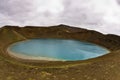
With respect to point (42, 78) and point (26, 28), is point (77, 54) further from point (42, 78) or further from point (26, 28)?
point (26, 28)

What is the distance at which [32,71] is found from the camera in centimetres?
3394

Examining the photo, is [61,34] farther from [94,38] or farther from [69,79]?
[69,79]

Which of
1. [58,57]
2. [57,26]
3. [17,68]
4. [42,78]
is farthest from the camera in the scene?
[57,26]

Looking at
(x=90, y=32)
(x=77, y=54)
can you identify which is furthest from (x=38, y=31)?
(x=77, y=54)

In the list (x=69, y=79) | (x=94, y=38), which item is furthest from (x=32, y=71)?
(x=94, y=38)

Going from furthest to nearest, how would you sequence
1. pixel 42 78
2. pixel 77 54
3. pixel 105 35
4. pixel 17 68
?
pixel 105 35 → pixel 77 54 → pixel 17 68 → pixel 42 78

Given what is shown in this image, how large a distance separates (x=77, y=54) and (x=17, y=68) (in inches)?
667

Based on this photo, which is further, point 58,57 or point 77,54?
point 77,54

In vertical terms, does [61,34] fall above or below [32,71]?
above

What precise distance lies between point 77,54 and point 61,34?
31.3 meters

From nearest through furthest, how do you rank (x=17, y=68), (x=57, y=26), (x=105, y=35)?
(x=17, y=68), (x=105, y=35), (x=57, y=26)

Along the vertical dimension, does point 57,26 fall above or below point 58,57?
above

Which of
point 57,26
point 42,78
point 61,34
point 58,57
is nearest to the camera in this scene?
point 42,78

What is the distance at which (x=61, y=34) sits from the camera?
8012 cm
